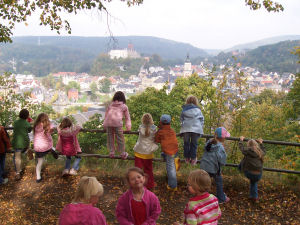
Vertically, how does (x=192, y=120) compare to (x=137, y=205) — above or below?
above

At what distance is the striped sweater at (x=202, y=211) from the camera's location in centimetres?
239

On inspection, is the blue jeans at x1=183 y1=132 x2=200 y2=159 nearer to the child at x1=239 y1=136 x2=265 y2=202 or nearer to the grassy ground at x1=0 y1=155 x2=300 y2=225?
the grassy ground at x1=0 y1=155 x2=300 y2=225

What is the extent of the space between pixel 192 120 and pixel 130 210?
2.20 meters

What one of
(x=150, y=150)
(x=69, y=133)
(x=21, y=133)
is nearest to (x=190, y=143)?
(x=150, y=150)

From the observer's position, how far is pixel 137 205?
2564 mm

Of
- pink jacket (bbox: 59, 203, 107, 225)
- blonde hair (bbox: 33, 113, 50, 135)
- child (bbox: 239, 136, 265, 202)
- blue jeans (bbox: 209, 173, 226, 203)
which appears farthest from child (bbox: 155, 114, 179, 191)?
pink jacket (bbox: 59, 203, 107, 225)

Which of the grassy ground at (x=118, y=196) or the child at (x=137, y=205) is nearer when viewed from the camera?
the child at (x=137, y=205)

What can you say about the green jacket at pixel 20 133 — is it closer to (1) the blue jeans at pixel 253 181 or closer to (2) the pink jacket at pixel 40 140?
(2) the pink jacket at pixel 40 140

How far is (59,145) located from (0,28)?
3.60 metres

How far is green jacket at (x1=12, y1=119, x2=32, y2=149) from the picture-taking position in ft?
15.8

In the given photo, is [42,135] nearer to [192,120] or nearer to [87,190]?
[192,120]

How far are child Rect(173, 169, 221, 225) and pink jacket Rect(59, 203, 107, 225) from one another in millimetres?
837

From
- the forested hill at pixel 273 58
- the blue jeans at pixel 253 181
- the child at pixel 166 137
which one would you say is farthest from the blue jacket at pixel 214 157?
the forested hill at pixel 273 58

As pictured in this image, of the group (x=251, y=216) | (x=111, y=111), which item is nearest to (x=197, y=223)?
(x=251, y=216)
